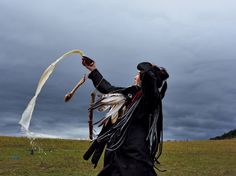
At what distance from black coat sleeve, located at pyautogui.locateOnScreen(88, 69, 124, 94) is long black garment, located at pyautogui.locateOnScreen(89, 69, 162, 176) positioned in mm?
200

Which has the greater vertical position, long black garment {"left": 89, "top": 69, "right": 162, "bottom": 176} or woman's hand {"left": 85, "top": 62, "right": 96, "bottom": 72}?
woman's hand {"left": 85, "top": 62, "right": 96, "bottom": 72}

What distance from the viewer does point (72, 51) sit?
6.64 metres

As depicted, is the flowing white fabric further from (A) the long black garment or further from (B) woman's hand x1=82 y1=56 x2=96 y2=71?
(A) the long black garment

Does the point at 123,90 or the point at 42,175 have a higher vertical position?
the point at 123,90

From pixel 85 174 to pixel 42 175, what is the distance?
1.48 m

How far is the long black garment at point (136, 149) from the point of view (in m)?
6.08

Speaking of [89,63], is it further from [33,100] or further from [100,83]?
[33,100]

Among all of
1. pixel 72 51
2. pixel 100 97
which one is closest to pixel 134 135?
pixel 100 97

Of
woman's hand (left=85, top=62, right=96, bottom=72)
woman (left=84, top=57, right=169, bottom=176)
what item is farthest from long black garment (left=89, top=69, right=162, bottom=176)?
woman's hand (left=85, top=62, right=96, bottom=72)

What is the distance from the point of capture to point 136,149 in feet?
20.1

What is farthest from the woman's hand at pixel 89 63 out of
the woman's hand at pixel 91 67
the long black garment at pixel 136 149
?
the long black garment at pixel 136 149

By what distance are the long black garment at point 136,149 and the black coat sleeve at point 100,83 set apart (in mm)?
200

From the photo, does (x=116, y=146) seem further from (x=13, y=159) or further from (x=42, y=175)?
(x=13, y=159)

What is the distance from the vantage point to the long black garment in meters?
6.08
